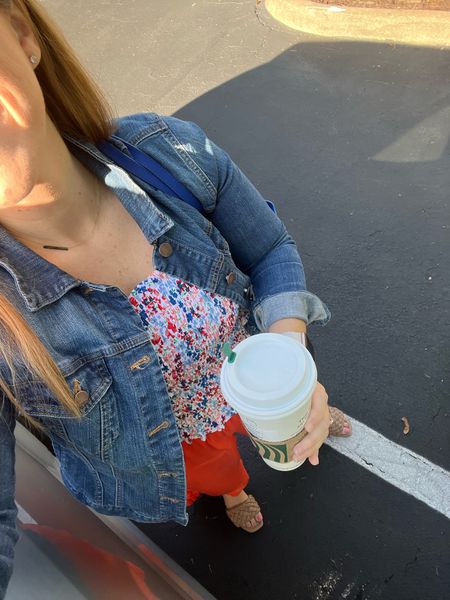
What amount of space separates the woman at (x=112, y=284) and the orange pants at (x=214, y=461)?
15cm

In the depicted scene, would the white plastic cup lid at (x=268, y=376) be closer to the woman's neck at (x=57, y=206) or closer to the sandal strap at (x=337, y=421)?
the woman's neck at (x=57, y=206)

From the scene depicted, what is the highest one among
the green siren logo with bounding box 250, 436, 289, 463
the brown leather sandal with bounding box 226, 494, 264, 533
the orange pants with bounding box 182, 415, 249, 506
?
the green siren logo with bounding box 250, 436, 289, 463

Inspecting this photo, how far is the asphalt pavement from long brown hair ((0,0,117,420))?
5.29ft

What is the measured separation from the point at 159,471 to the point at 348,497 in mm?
1324

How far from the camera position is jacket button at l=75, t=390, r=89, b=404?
1.35 m

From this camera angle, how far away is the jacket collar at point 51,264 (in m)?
1.33

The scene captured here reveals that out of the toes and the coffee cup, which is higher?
the coffee cup

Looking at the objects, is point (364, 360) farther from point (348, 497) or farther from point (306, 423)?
point (306, 423)

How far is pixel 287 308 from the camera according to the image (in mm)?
1594

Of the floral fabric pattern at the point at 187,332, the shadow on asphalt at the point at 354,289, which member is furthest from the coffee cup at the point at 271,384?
the shadow on asphalt at the point at 354,289

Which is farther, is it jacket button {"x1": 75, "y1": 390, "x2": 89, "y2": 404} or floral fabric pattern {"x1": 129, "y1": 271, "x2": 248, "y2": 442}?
floral fabric pattern {"x1": 129, "y1": 271, "x2": 248, "y2": 442}

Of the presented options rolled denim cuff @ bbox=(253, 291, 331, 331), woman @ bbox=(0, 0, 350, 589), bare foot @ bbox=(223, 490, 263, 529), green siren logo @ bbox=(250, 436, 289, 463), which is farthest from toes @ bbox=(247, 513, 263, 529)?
rolled denim cuff @ bbox=(253, 291, 331, 331)

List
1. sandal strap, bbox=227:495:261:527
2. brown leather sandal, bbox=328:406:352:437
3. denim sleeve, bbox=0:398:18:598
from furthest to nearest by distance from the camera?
1. brown leather sandal, bbox=328:406:352:437
2. sandal strap, bbox=227:495:261:527
3. denim sleeve, bbox=0:398:18:598

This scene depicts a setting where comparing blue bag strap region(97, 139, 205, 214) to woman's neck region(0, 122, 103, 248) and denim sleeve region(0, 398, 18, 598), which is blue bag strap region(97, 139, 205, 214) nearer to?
woman's neck region(0, 122, 103, 248)
